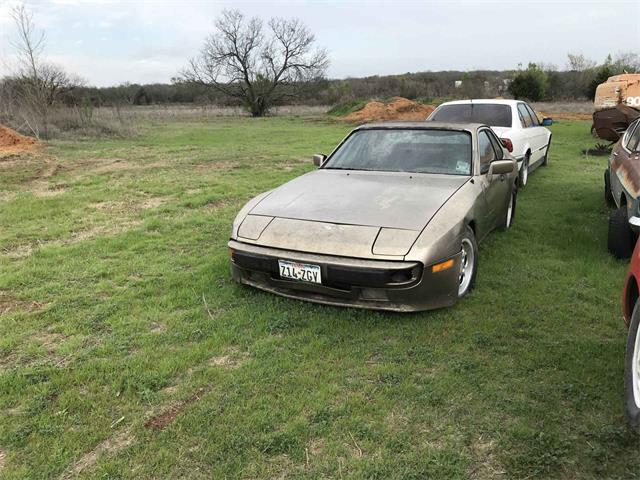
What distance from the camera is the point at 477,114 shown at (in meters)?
8.64

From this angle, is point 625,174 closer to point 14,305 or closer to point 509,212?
point 509,212

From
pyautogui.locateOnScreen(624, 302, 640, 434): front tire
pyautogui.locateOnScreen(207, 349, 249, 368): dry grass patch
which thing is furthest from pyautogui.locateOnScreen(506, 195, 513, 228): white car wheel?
pyautogui.locateOnScreen(207, 349, 249, 368): dry grass patch

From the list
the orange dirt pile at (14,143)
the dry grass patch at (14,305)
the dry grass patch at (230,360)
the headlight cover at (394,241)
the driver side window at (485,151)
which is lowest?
the dry grass patch at (230,360)

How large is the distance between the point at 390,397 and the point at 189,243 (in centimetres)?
354

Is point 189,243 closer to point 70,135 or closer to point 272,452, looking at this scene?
point 272,452

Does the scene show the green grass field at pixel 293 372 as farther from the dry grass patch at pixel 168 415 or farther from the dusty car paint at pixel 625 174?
the dusty car paint at pixel 625 174

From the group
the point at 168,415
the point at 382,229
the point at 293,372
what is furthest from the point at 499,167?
the point at 168,415

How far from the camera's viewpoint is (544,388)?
277cm

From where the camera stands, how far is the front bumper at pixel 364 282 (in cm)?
334

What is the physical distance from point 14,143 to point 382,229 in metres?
15.2

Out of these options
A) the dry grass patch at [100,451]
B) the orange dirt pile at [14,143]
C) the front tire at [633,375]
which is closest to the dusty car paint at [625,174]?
the front tire at [633,375]

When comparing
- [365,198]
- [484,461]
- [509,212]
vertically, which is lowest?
[484,461]

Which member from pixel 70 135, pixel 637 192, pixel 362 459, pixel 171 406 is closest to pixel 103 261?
pixel 171 406

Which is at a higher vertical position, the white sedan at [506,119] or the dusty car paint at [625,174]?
the white sedan at [506,119]
